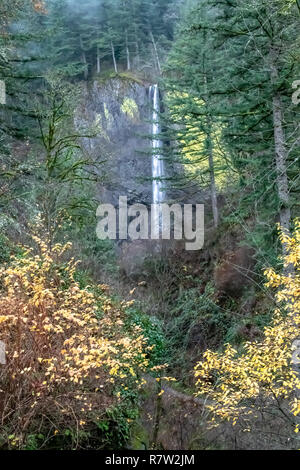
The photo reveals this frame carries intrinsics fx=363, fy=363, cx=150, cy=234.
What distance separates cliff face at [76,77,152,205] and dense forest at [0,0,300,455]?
10cm

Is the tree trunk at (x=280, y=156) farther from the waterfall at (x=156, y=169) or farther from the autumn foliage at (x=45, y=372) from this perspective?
the waterfall at (x=156, y=169)

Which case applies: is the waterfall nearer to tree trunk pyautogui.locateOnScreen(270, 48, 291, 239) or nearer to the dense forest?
the dense forest

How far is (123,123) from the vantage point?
85.3ft

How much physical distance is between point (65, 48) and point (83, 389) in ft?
95.1

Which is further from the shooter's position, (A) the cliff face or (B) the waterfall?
(A) the cliff face

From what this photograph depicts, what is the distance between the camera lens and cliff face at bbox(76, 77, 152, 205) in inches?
976

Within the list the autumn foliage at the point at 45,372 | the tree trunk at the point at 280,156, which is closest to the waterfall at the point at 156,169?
the tree trunk at the point at 280,156

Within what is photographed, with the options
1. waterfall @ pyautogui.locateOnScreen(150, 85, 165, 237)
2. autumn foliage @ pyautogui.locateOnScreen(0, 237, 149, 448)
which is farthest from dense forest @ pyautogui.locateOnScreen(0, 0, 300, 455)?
waterfall @ pyautogui.locateOnScreen(150, 85, 165, 237)

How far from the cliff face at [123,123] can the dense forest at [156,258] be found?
10 cm

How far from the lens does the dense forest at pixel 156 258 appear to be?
4.37 meters

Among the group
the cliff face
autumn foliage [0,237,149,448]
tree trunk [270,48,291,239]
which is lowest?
autumn foliage [0,237,149,448]

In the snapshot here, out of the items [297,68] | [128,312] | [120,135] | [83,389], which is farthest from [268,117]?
[120,135]
